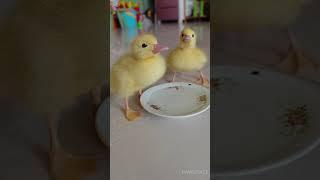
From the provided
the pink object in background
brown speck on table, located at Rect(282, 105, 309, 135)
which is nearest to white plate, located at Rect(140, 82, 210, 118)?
brown speck on table, located at Rect(282, 105, 309, 135)

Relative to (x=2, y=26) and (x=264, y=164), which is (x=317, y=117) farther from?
(x=2, y=26)

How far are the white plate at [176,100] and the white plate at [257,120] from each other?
0.03m

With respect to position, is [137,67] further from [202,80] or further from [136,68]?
[202,80]

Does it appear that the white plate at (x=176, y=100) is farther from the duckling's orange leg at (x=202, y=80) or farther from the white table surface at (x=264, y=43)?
the white table surface at (x=264, y=43)

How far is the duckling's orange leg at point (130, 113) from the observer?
1.49 feet

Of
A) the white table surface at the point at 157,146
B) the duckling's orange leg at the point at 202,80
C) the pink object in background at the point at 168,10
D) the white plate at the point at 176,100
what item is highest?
the pink object in background at the point at 168,10

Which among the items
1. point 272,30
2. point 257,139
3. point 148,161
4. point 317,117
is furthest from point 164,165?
point 272,30

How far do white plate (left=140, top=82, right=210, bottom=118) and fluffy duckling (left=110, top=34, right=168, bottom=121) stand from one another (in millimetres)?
47

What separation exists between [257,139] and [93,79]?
26cm

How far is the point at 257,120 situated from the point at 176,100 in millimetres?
127

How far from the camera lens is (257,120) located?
0.47 meters

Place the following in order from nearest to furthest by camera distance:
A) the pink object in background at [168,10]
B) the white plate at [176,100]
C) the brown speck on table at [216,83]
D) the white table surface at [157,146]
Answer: the white table surface at [157,146] → the white plate at [176,100] → the brown speck on table at [216,83] → the pink object in background at [168,10]

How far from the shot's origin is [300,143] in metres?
0.38

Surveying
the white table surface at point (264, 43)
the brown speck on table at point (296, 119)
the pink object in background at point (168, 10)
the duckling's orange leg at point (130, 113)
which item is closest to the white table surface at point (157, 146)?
the duckling's orange leg at point (130, 113)
